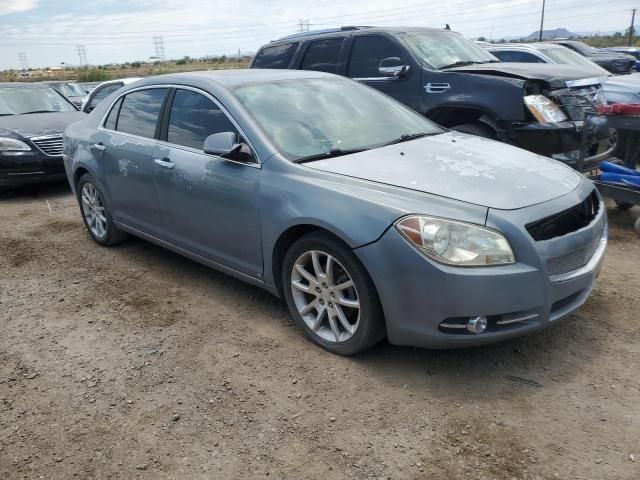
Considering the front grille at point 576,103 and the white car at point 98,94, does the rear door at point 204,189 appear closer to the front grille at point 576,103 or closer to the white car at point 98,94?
the front grille at point 576,103

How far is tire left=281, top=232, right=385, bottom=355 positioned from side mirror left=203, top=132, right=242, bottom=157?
761 millimetres

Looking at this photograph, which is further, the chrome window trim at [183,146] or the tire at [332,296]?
the chrome window trim at [183,146]

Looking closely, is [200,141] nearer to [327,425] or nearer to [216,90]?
[216,90]

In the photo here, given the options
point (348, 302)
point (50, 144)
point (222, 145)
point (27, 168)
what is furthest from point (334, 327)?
point (50, 144)

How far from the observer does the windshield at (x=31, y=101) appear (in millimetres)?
9250

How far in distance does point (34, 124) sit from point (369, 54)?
5151mm

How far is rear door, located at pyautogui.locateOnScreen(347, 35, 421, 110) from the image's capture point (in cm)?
672

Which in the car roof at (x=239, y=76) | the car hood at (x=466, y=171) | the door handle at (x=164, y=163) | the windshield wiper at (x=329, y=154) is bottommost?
the door handle at (x=164, y=163)

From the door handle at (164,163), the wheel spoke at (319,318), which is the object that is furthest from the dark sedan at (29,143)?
the wheel spoke at (319,318)

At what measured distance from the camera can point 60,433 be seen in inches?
112

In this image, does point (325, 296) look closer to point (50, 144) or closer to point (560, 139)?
point (560, 139)

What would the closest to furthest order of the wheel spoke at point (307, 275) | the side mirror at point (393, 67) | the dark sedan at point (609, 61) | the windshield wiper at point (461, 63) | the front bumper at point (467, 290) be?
the front bumper at point (467, 290) → the wheel spoke at point (307, 275) → the side mirror at point (393, 67) → the windshield wiper at point (461, 63) → the dark sedan at point (609, 61)

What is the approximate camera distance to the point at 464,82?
6.26 meters

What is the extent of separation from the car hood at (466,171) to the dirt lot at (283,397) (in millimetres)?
926
